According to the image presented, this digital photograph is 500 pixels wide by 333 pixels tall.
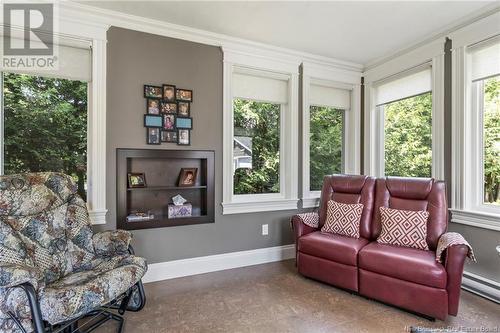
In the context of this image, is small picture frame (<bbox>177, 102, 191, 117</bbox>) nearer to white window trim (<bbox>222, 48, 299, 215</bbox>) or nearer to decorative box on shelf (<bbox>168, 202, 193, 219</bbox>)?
white window trim (<bbox>222, 48, 299, 215</bbox>)

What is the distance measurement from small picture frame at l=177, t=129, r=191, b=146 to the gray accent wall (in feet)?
0.16

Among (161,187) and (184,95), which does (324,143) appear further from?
(161,187)

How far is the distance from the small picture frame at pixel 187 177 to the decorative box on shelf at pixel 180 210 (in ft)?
0.73

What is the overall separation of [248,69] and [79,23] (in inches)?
68.1

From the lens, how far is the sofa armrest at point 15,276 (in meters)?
1.40

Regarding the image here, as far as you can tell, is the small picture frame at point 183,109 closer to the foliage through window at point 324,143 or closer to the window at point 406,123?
the foliage through window at point 324,143

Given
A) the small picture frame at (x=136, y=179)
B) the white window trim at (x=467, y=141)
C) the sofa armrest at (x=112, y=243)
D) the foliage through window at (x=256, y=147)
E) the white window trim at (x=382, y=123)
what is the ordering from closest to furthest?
the sofa armrest at (x=112, y=243) → the white window trim at (x=467, y=141) → the small picture frame at (x=136, y=179) → the white window trim at (x=382, y=123) → the foliage through window at (x=256, y=147)

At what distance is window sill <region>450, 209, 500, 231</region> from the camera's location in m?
2.45

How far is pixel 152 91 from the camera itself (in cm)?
282

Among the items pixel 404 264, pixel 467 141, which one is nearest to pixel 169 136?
pixel 404 264

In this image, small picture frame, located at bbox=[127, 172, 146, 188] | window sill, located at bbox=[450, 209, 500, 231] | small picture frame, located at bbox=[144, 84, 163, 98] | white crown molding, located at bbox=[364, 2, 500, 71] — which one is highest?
white crown molding, located at bbox=[364, 2, 500, 71]

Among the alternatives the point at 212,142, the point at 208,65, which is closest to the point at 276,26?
the point at 208,65

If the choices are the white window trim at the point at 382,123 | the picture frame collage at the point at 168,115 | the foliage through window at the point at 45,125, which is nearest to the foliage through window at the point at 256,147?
the picture frame collage at the point at 168,115

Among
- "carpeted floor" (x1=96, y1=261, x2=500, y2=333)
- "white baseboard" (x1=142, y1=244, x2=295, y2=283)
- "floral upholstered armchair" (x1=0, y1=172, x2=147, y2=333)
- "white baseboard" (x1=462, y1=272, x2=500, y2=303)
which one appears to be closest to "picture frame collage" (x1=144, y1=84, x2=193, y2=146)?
"floral upholstered armchair" (x1=0, y1=172, x2=147, y2=333)
